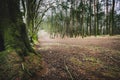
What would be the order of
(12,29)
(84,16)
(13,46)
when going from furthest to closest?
(84,16)
(12,29)
(13,46)

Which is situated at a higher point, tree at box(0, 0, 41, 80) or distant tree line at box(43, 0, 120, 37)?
distant tree line at box(43, 0, 120, 37)

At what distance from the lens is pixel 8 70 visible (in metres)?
5.07

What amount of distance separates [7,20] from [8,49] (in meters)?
1.40

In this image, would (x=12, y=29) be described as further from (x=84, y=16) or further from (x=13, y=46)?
(x=84, y=16)

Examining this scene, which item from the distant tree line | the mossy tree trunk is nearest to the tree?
the mossy tree trunk

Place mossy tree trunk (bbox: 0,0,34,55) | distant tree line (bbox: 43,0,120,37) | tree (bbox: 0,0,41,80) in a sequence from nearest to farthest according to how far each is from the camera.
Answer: tree (bbox: 0,0,41,80) < mossy tree trunk (bbox: 0,0,34,55) < distant tree line (bbox: 43,0,120,37)

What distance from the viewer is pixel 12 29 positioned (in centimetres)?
Answer: 631

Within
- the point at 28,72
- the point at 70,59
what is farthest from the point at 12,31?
the point at 70,59

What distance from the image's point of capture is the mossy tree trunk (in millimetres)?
6023

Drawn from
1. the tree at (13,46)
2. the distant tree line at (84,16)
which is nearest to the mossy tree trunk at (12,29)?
the tree at (13,46)

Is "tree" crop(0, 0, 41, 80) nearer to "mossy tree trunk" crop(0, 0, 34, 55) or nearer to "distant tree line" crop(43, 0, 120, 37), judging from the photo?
"mossy tree trunk" crop(0, 0, 34, 55)

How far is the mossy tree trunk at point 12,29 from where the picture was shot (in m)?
6.02

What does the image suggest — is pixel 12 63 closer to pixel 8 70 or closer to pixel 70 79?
pixel 8 70

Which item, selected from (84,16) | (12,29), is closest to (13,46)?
(12,29)
